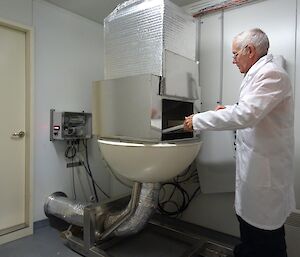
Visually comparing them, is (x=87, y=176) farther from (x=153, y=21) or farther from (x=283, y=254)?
(x=283, y=254)

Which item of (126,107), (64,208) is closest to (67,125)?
(64,208)

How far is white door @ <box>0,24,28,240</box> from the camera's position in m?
2.05

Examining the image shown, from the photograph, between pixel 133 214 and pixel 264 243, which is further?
pixel 133 214

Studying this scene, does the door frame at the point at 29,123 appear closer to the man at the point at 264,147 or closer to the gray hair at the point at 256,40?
the man at the point at 264,147

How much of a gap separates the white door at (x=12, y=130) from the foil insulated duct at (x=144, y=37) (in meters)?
0.91

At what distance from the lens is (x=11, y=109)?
2.10 m

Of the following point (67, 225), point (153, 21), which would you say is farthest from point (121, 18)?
point (67, 225)

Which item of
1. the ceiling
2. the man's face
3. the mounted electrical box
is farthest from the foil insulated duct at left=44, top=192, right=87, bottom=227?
the ceiling

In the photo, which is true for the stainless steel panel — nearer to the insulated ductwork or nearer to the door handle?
the insulated ductwork

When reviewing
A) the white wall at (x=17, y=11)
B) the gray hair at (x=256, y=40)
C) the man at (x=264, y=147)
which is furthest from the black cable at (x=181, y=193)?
the white wall at (x=17, y=11)

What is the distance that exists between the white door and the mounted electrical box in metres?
0.25

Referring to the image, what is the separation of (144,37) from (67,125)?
120 cm

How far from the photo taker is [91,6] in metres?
2.35

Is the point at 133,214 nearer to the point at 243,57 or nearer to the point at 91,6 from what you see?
the point at 243,57
